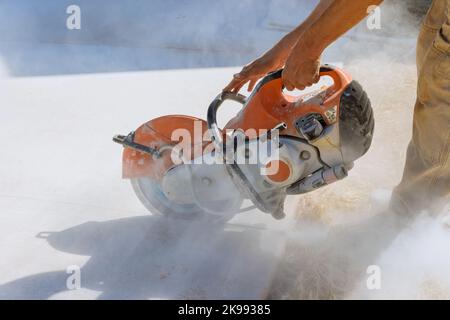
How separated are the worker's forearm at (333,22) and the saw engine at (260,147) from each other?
22cm

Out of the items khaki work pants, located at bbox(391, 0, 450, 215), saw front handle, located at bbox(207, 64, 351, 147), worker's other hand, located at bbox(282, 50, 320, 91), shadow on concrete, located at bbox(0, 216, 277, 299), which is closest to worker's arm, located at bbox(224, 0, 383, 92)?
worker's other hand, located at bbox(282, 50, 320, 91)

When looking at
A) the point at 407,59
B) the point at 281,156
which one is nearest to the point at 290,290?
the point at 281,156

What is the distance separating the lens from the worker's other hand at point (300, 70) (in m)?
1.93

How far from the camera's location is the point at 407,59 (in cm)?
413

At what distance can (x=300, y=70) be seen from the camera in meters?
1.94

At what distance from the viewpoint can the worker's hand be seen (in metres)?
1.92

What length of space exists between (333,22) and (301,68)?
7.3 inches

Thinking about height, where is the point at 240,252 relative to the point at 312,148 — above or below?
below

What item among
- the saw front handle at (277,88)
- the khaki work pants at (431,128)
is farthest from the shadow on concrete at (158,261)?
the khaki work pants at (431,128)

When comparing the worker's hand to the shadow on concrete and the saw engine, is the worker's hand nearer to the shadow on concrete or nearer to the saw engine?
the saw engine

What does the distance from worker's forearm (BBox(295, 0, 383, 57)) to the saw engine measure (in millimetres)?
222

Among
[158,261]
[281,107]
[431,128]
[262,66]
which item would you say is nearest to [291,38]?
[262,66]

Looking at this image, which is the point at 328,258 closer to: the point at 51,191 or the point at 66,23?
the point at 51,191
